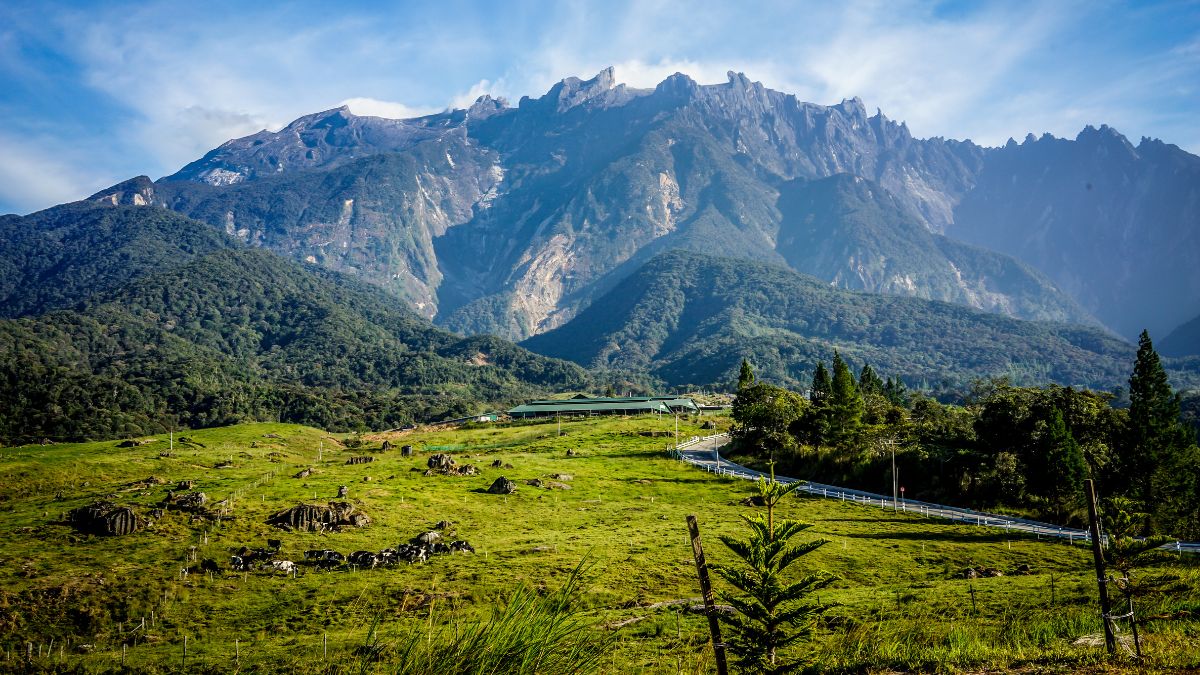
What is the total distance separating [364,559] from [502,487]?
25.6 meters

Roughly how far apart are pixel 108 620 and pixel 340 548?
14.3 metres

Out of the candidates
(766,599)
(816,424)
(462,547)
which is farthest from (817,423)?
(766,599)

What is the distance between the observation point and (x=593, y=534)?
5069 centimetres

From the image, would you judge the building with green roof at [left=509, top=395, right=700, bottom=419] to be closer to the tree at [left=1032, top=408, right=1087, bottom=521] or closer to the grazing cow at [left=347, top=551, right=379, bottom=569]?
the tree at [left=1032, top=408, right=1087, bottom=521]

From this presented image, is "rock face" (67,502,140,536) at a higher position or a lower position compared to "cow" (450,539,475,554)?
higher

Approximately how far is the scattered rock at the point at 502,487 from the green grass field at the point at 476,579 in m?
1.49

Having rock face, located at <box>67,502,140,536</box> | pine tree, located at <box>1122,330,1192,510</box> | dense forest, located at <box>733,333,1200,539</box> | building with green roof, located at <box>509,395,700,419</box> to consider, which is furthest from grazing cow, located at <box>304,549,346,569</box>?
building with green roof, located at <box>509,395,700,419</box>

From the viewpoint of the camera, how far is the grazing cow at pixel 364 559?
142ft

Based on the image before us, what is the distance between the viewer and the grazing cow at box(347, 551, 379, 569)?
43.2m

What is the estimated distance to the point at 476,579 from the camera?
38.4 m

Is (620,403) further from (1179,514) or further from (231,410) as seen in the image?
(1179,514)

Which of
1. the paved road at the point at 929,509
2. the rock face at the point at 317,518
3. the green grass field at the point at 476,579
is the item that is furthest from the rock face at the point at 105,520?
the paved road at the point at 929,509

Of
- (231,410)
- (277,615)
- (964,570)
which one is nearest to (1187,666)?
(964,570)

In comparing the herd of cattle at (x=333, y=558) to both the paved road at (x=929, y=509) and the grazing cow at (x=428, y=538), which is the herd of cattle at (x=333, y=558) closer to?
the grazing cow at (x=428, y=538)
